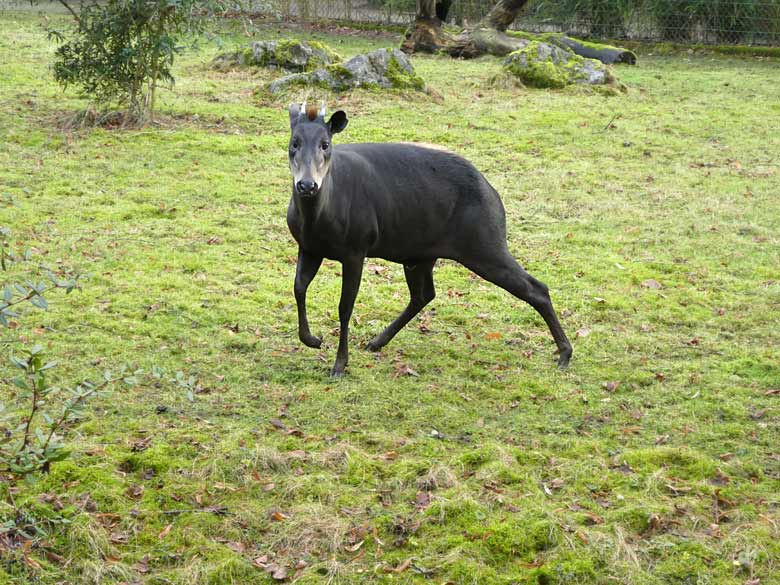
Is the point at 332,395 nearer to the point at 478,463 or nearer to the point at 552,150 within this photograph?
→ the point at 478,463

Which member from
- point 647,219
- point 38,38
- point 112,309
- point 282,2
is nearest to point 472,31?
point 282,2

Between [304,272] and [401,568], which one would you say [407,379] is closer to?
[304,272]

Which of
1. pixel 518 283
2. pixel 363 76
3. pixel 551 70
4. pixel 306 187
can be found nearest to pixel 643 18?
pixel 551 70

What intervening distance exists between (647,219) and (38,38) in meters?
14.2

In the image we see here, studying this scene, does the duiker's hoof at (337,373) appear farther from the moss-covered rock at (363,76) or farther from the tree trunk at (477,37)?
the tree trunk at (477,37)

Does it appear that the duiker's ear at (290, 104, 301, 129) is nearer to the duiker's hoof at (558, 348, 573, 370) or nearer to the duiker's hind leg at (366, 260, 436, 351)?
the duiker's hind leg at (366, 260, 436, 351)

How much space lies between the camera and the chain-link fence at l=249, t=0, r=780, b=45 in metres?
22.0

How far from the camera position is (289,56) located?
16641 millimetres

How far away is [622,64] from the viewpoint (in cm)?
2017

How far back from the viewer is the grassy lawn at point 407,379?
454 cm

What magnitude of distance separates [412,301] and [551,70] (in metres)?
10.6

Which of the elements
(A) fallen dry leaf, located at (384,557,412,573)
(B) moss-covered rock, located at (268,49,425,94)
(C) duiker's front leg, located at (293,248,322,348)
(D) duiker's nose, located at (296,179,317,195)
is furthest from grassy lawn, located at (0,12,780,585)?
(B) moss-covered rock, located at (268,49,425,94)

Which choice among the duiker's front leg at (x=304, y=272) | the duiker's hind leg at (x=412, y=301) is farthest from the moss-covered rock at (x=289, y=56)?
the duiker's front leg at (x=304, y=272)

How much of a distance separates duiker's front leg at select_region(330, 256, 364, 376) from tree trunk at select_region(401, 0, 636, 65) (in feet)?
49.4
